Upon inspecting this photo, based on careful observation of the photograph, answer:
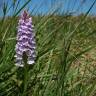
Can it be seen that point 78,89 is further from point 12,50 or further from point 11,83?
point 12,50

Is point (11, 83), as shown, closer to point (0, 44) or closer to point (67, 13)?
point (0, 44)

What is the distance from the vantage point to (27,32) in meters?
1.60

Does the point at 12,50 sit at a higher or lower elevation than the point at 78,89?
higher

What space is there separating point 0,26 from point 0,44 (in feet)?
0.83

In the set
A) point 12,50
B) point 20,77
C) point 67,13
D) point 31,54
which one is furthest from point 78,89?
point 67,13

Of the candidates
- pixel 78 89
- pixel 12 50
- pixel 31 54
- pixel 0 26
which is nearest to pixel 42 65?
pixel 12 50

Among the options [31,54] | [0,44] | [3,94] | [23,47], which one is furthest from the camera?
[0,44]

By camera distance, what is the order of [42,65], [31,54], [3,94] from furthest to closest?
[42,65] → [3,94] → [31,54]

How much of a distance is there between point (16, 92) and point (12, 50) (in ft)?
1.60

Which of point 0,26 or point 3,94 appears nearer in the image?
point 3,94

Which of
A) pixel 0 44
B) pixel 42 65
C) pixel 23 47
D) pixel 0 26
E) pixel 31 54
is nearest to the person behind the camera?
pixel 23 47

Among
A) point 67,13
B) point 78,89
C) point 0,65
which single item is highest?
point 67,13

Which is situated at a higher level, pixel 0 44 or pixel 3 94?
pixel 0 44

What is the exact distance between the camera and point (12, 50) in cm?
234
